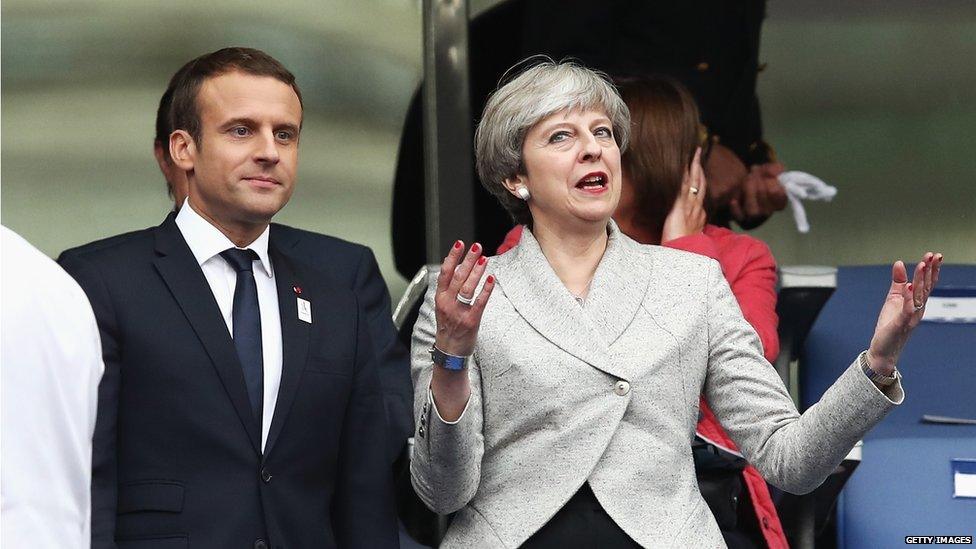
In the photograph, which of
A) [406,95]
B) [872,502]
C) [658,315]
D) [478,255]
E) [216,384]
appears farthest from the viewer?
[406,95]

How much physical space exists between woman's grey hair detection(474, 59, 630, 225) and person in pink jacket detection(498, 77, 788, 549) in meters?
0.61

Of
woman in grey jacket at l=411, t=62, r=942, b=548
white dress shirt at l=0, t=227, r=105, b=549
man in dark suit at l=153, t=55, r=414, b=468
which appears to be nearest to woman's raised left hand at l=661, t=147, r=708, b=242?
man in dark suit at l=153, t=55, r=414, b=468

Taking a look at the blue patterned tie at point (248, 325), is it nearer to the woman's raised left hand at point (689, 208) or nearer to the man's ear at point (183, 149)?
the man's ear at point (183, 149)

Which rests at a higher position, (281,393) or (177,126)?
(177,126)

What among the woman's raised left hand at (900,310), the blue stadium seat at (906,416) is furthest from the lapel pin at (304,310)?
the blue stadium seat at (906,416)

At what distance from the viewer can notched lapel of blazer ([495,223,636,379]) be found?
9.57 feet

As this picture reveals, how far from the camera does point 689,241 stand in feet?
12.5

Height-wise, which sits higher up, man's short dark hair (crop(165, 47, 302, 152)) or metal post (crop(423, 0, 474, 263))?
man's short dark hair (crop(165, 47, 302, 152))

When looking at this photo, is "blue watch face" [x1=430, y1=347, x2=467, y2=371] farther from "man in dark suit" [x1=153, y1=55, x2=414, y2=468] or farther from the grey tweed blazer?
"man in dark suit" [x1=153, y1=55, x2=414, y2=468]

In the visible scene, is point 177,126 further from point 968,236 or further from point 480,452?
point 968,236

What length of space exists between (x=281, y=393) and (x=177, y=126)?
1.95 ft

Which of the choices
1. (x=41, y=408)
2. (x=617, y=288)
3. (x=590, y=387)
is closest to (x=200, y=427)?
(x=590, y=387)

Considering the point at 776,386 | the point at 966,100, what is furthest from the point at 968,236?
the point at 776,386

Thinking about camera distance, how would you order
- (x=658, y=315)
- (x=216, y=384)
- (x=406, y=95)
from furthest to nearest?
(x=406, y=95)
(x=658, y=315)
(x=216, y=384)
